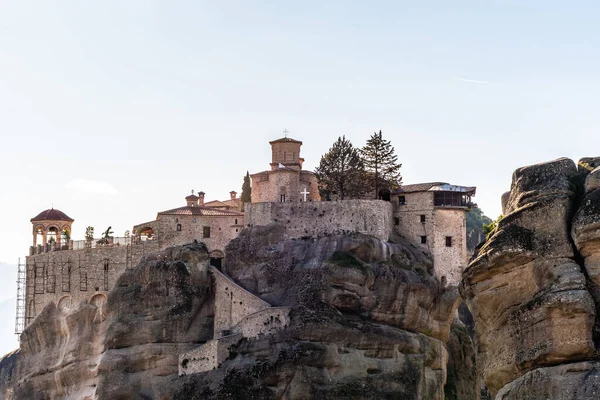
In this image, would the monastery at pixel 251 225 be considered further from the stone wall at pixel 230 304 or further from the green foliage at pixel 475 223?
the green foliage at pixel 475 223

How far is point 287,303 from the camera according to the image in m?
78.2

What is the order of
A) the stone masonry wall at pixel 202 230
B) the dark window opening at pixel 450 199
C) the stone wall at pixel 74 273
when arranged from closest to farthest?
1. the stone masonry wall at pixel 202 230
2. the dark window opening at pixel 450 199
3. the stone wall at pixel 74 273

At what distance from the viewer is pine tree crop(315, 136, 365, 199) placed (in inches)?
3401

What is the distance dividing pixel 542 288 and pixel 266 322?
147 ft

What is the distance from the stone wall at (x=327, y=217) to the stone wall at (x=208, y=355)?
10030mm

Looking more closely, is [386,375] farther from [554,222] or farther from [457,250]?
[554,222]

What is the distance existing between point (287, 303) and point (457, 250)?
14.3m

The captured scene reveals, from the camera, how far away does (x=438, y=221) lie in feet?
281

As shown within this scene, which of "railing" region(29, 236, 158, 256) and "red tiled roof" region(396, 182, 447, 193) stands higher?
"red tiled roof" region(396, 182, 447, 193)

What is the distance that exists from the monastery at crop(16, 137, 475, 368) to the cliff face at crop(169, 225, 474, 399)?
121 centimetres

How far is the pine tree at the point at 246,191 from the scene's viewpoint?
92250 millimetres

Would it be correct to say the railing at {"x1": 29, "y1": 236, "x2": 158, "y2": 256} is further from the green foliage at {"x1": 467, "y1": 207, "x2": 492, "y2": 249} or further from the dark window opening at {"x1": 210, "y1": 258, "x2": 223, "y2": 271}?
the green foliage at {"x1": 467, "y1": 207, "x2": 492, "y2": 249}

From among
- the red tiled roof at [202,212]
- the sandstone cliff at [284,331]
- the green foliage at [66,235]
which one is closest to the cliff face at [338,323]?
the sandstone cliff at [284,331]

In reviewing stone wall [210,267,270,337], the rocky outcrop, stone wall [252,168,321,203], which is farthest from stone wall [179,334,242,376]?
stone wall [252,168,321,203]
